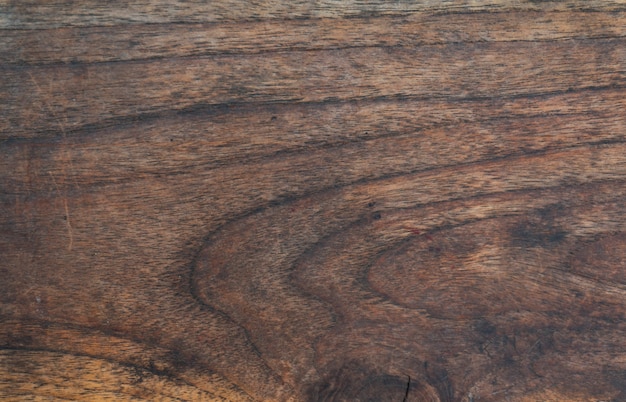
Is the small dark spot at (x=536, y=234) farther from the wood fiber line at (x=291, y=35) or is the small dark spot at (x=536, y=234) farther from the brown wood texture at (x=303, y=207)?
the wood fiber line at (x=291, y=35)

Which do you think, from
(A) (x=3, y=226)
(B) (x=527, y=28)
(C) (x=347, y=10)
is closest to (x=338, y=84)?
(C) (x=347, y=10)

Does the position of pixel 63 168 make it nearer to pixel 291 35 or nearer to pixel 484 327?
pixel 291 35

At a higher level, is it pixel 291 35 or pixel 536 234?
pixel 291 35

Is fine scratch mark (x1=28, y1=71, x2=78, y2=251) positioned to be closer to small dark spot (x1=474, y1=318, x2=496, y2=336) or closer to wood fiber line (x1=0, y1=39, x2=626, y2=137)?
wood fiber line (x1=0, y1=39, x2=626, y2=137)

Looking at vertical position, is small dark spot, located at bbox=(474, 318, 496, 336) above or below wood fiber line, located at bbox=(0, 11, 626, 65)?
below

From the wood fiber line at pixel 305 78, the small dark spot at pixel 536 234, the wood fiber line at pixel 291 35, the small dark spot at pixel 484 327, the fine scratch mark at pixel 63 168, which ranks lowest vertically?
the small dark spot at pixel 484 327

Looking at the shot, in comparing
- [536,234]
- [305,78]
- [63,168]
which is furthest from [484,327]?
[63,168]

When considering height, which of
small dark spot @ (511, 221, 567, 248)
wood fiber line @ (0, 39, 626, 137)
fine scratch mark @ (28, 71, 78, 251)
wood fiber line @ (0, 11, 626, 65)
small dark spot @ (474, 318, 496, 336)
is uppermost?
wood fiber line @ (0, 11, 626, 65)

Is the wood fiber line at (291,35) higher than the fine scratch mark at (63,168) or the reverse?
higher

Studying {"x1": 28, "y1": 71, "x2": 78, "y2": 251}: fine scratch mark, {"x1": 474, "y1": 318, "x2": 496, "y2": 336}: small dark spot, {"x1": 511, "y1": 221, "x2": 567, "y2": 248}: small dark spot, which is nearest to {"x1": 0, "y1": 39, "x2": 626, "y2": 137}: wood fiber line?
{"x1": 28, "y1": 71, "x2": 78, "y2": 251}: fine scratch mark

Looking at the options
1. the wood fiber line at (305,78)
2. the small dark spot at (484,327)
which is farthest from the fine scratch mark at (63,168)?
the small dark spot at (484,327)
